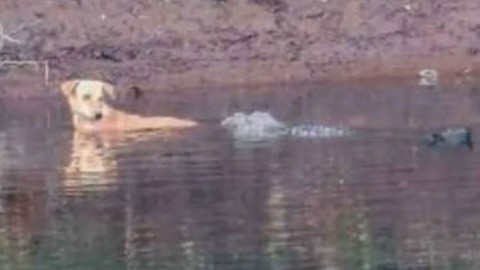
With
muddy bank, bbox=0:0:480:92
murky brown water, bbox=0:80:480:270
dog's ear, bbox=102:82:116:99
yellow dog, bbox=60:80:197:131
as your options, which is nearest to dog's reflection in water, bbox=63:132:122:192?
murky brown water, bbox=0:80:480:270

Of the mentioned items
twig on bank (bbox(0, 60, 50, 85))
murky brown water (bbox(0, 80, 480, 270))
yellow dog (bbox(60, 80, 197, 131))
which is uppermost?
twig on bank (bbox(0, 60, 50, 85))

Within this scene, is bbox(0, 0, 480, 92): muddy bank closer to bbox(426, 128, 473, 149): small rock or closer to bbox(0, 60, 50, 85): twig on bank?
bbox(0, 60, 50, 85): twig on bank

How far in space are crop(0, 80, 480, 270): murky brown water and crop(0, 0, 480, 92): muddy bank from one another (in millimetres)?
4484

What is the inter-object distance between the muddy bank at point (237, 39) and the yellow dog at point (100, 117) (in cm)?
476

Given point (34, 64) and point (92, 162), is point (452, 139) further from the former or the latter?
point (34, 64)

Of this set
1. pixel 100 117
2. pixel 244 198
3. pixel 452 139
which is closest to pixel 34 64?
pixel 100 117

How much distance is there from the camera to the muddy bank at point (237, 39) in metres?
25.5

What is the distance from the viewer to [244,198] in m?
14.4

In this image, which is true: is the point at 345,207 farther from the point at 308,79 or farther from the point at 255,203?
the point at 308,79

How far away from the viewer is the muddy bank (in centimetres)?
2555

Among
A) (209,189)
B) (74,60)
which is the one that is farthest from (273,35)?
(209,189)

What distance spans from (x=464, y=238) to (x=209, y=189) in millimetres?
2957

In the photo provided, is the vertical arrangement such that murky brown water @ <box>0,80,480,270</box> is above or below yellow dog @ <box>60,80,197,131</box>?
below

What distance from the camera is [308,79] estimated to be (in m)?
25.3
